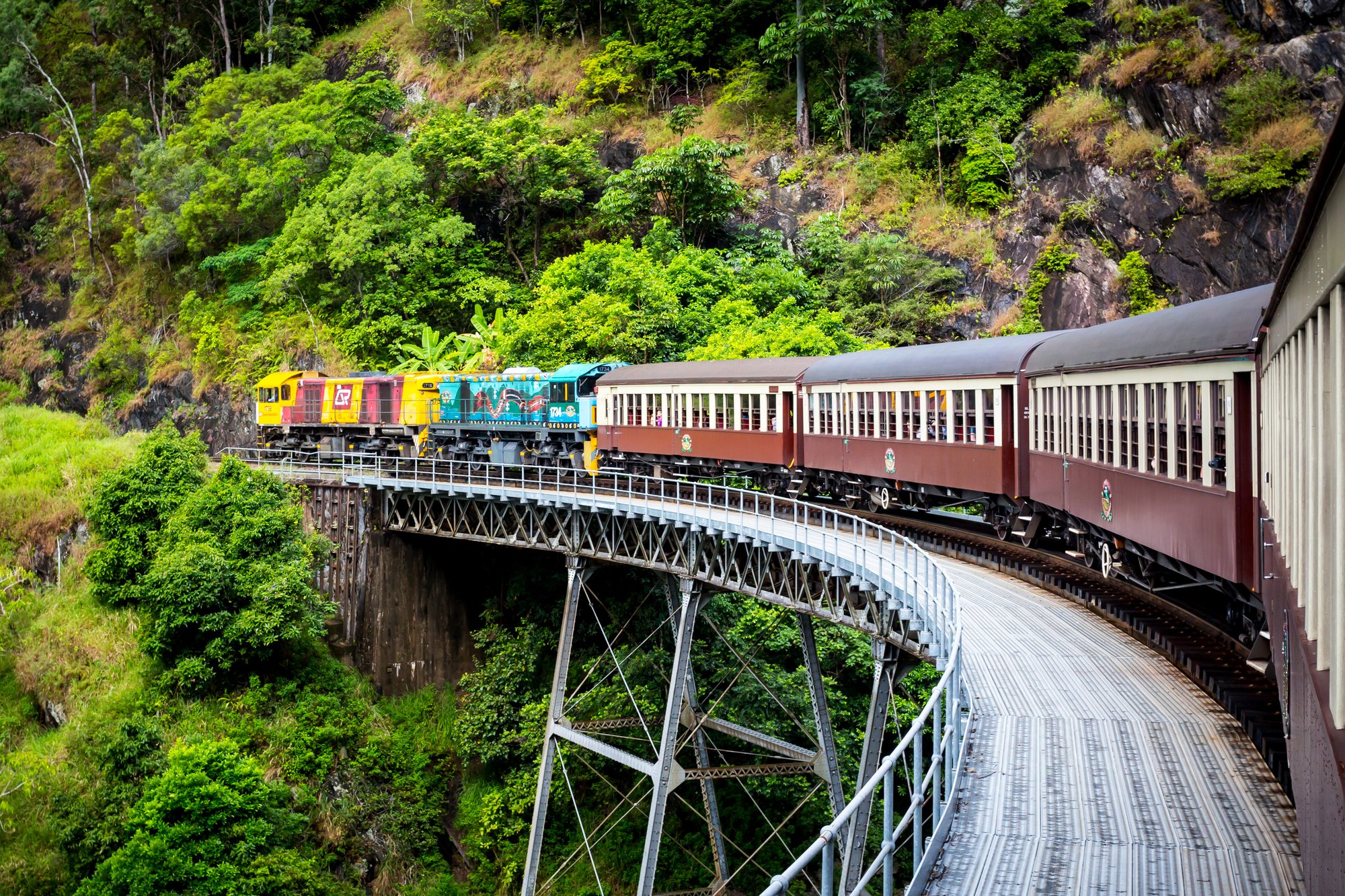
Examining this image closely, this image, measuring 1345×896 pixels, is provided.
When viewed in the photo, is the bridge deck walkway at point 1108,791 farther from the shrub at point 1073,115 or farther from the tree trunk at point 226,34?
the tree trunk at point 226,34

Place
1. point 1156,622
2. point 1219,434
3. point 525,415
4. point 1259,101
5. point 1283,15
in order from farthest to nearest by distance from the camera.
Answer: point 1283,15, point 1259,101, point 525,415, point 1156,622, point 1219,434

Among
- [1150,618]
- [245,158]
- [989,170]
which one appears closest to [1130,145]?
[989,170]

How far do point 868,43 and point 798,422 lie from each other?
27.3m

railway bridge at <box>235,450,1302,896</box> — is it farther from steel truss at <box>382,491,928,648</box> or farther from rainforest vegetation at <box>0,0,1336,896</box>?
rainforest vegetation at <box>0,0,1336,896</box>

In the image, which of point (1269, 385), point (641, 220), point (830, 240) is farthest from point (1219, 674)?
point (641, 220)

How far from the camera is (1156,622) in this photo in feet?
40.4

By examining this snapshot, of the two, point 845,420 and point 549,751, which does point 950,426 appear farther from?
point 549,751

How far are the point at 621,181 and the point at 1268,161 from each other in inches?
889

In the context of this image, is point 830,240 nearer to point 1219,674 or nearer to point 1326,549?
point 1219,674

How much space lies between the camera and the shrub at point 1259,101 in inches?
1176

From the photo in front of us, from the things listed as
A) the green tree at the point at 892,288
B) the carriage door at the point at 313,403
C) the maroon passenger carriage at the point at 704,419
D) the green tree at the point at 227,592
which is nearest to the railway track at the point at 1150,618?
the maroon passenger carriage at the point at 704,419

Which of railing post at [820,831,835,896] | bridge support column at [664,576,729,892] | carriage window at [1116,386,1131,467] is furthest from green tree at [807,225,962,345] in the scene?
railing post at [820,831,835,896]

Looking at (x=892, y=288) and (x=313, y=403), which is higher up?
(x=892, y=288)

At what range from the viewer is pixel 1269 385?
700cm
